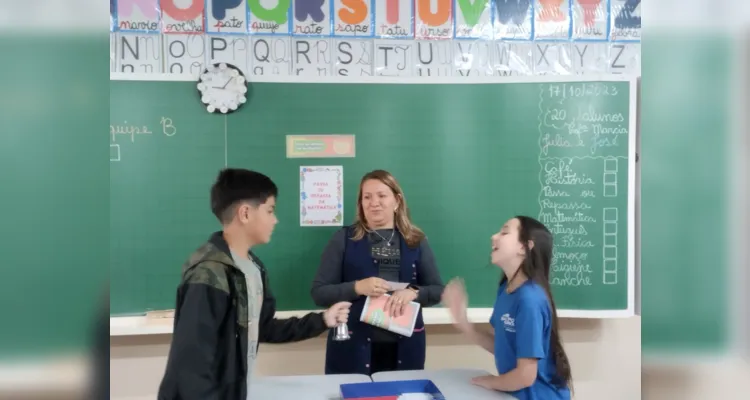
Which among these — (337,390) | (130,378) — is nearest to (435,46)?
(337,390)

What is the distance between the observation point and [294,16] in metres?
2.62

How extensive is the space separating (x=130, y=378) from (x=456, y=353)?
4.99 ft

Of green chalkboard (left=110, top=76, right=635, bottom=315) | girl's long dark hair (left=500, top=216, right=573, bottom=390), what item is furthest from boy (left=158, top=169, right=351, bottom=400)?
green chalkboard (left=110, top=76, right=635, bottom=315)

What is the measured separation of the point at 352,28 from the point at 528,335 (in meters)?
1.67

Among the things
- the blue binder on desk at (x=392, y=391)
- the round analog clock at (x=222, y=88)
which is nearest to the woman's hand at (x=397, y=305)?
the blue binder on desk at (x=392, y=391)

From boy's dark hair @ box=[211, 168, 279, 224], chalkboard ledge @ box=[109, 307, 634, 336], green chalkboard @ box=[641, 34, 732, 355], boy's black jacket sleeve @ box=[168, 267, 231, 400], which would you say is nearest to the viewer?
green chalkboard @ box=[641, 34, 732, 355]

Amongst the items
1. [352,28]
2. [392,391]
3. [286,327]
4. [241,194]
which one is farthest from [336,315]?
[352,28]

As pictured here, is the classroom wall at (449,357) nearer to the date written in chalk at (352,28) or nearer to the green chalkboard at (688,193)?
the date written in chalk at (352,28)

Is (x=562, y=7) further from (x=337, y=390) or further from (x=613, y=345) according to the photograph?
(x=337, y=390)

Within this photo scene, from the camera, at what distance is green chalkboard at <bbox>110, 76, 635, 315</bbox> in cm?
→ 249

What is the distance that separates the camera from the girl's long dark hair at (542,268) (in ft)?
5.73

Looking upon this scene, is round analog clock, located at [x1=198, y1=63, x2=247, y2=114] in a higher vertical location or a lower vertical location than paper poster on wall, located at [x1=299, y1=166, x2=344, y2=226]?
higher

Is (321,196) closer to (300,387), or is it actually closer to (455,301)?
(455,301)

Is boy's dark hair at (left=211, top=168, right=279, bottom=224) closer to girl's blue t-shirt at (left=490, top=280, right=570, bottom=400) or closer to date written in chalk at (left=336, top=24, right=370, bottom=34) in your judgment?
girl's blue t-shirt at (left=490, top=280, right=570, bottom=400)
